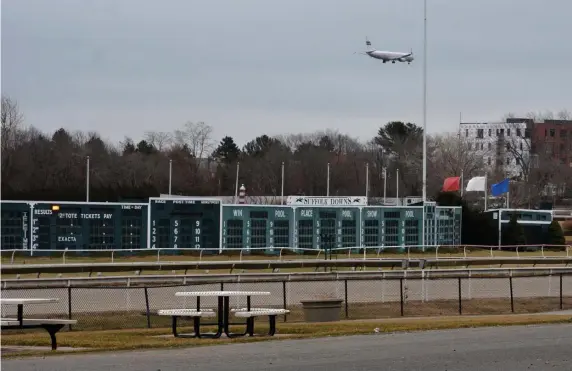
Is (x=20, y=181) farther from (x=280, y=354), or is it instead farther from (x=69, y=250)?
(x=280, y=354)

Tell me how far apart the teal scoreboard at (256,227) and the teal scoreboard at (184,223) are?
0.76 m

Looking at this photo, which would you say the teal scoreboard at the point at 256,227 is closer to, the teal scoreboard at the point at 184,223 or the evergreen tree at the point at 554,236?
the teal scoreboard at the point at 184,223

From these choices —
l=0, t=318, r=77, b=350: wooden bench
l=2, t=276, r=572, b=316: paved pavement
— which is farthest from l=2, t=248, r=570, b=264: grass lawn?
l=0, t=318, r=77, b=350: wooden bench

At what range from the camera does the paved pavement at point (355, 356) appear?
14.5 m

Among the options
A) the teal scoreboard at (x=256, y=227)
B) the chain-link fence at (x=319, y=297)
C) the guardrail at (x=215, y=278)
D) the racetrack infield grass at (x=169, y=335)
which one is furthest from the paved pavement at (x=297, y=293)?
the teal scoreboard at (x=256, y=227)

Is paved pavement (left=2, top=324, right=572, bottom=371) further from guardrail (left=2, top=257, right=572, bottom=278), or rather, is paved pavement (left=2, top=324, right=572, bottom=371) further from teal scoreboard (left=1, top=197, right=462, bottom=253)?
teal scoreboard (left=1, top=197, right=462, bottom=253)

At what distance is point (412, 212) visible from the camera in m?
58.0

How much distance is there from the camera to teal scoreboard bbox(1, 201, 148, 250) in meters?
48.1

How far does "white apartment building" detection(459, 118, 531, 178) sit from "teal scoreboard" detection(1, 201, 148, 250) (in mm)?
78943

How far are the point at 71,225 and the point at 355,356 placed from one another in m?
34.9

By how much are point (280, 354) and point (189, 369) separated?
2277 millimetres

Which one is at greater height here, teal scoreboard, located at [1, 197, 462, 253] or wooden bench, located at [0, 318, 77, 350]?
teal scoreboard, located at [1, 197, 462, 253]

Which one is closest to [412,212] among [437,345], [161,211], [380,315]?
[161,211]

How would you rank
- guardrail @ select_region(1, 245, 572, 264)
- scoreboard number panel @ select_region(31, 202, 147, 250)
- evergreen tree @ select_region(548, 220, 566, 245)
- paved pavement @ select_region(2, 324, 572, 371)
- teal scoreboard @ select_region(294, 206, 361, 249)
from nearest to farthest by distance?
paved pavement @ select_region(2, 324, 572, 371) < scoreboard number panel @ select_region(31, 202, 147, 250) < guardrail @ select_region(1, 245, 572, 264) < teal scoreboard @ select_region(294, 206, 361, 249) < evergreen tree @ select_region(548, 220, 566, 245)
